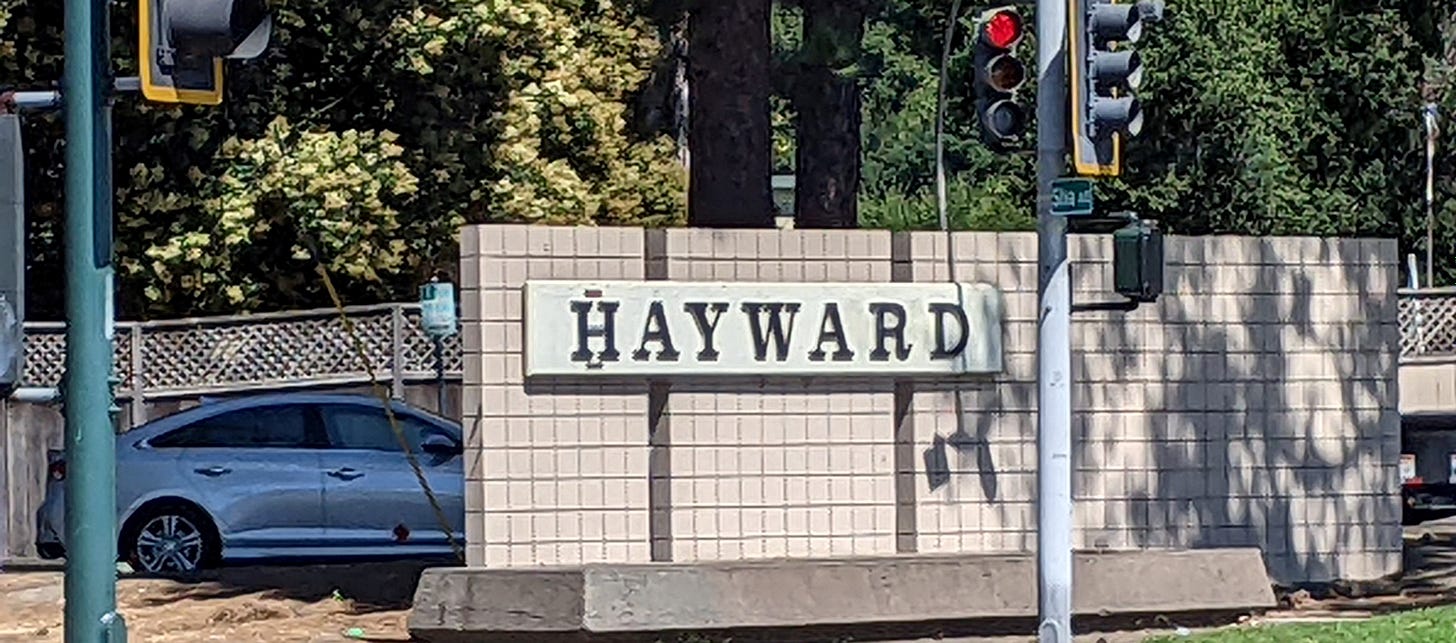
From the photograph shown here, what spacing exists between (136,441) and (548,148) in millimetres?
11120

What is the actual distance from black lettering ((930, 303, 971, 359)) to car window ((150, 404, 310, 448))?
674 cm

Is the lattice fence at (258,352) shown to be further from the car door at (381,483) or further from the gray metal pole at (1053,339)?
the gray metal pole at (1053,339)

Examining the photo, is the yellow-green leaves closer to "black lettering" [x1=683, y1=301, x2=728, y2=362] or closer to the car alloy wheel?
the car alloy wheel

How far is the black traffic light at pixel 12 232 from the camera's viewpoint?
789cm

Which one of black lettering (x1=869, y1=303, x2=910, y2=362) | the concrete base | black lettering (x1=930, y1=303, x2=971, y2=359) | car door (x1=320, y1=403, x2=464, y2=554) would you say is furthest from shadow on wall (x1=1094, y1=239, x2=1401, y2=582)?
car door (x1=320, y1=403, x2=464, y2=554)

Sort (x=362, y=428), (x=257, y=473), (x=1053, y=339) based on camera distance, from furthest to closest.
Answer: (x=362, y=428), (x=257, y=473), (x=1053, y=339)

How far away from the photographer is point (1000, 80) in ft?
43.4

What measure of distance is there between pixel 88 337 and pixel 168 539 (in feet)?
35.1

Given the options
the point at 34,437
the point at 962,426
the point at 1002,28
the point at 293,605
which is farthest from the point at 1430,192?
the point at 1002,28

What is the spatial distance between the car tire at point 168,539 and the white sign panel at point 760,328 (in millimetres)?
6533

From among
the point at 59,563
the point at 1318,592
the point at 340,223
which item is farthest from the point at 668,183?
the point at 1318,592

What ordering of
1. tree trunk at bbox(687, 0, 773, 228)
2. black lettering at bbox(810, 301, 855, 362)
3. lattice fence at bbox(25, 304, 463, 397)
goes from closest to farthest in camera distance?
1. black lettering at bbox(810, 301, 855, 362)
2. tree trunk at bbox(687, 0, 773, 228)
3. lattice fence at bbox(25, 304, 463, 397)

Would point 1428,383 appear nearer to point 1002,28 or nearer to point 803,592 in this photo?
point 803,592

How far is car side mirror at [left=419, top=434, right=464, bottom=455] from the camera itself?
758 inches
